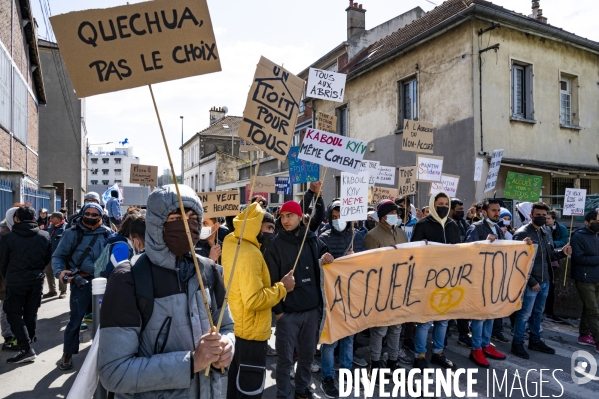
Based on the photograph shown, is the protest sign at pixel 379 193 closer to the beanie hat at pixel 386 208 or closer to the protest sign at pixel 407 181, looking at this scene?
the protest sign at pixel 407 181

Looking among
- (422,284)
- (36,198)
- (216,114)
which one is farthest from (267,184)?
(216,114)

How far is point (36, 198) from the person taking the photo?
1367 centimetres

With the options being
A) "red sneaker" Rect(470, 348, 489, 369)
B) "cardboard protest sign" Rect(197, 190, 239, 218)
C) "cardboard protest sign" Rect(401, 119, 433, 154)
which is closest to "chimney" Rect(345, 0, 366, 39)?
"cardboard protest sign" Rect(401, 119, 433, 154)

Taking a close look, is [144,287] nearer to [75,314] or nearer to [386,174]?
[75,314]

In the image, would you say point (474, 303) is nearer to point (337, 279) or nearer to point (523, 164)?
point (337, 279)

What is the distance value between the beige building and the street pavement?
8478 mm

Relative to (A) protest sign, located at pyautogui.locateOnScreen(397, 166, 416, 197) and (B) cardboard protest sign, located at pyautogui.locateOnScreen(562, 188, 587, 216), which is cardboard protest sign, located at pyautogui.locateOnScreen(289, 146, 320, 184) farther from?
(B) cardboard protest sign, located at pyautogui.locateOnScreen(562, 188, 587, 216)

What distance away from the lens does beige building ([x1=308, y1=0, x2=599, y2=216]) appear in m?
14.1

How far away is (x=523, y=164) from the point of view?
1434 centimetres

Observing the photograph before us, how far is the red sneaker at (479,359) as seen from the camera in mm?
5641

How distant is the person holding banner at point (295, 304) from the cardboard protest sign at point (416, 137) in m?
4.89

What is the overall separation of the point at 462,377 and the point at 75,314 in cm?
478

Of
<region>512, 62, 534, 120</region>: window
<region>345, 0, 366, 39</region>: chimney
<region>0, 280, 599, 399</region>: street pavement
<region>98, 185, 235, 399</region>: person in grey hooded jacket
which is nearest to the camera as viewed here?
<region>98, 185, 235, 399</region>: person in grey hooded jacket

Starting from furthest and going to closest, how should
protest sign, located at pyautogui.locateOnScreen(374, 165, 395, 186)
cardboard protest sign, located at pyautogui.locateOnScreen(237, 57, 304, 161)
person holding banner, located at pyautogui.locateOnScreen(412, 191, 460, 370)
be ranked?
protest sign, located at pyautogui.locateOnScreen(374, 165, 395, 186) < person holding banner, located at pyautogui.locateOnScreen(412, 191, 460, 370) < cardboard protest sign, located at pyautogui.locateOnScreen(237, 57, 304, 161)
